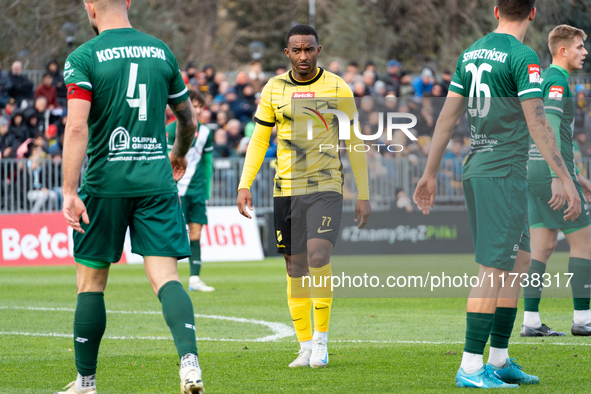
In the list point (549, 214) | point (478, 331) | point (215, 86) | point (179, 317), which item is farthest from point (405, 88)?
point (179, 317)

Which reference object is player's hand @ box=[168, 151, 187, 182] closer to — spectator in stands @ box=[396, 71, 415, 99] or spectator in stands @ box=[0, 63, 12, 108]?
spectator in stands @ box=[0, 63, 12, 108]

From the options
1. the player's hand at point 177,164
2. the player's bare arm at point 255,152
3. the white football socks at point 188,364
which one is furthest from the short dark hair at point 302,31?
the white football socks at point 188,364

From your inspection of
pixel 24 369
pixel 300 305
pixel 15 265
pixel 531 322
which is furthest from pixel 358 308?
pixel 15 265

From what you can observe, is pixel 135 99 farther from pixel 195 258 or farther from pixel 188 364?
pixel 195 258

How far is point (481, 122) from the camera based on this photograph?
516 centimetres

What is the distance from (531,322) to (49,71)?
16.6 meters

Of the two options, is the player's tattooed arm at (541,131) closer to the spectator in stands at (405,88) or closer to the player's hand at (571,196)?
the player's hand at (571,196)

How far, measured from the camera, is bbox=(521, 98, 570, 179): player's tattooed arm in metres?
4.94

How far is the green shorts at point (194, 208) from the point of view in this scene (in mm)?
11625

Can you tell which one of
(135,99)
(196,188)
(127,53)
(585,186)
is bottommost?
(196,188)

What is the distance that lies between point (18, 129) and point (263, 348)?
14.2 m

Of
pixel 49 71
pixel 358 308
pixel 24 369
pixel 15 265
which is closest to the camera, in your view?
pixel 24 369

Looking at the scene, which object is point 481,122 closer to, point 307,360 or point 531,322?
point 307,360

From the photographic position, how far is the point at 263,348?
681 centimetres
